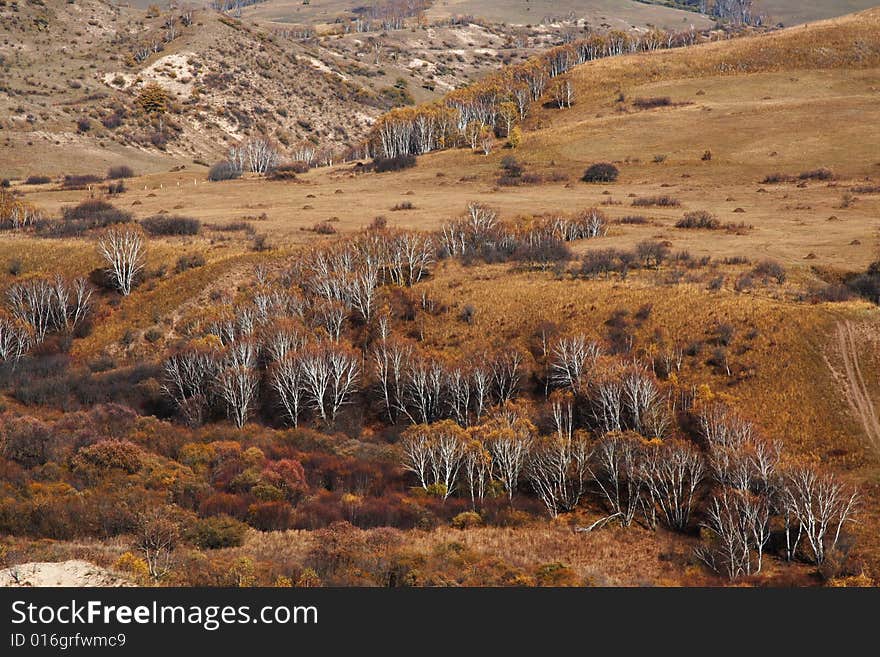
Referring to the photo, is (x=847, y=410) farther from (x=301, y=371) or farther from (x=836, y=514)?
(x=301, y=371)

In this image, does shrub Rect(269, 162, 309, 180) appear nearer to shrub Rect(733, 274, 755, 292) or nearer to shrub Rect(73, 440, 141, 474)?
shrub Rect(733, 274, 755, 292)

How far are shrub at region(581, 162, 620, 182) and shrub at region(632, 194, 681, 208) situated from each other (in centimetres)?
1575

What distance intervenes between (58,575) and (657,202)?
288 feet

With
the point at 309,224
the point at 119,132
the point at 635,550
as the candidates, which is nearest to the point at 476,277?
the point at 309,224

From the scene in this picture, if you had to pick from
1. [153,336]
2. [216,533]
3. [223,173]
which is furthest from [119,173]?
[216,533]

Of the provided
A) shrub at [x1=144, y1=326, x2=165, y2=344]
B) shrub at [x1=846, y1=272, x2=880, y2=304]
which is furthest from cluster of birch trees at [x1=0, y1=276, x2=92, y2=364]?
shrub at [x1=846, y1=272, x2=880, y2=304]

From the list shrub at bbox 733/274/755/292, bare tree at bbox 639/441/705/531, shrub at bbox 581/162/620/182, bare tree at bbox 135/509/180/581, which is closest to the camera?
bare tree at bbox 135/509/180/581

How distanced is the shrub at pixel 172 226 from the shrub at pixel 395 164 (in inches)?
1857

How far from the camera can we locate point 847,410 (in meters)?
45.7

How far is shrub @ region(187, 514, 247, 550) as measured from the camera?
105 feet

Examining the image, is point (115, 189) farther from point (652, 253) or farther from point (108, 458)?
point (108, 458)

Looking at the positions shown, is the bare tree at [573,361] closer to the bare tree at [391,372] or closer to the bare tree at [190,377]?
the bare tree at [391,372]

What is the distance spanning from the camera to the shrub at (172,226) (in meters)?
91.8

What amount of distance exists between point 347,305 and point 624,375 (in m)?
29.2
